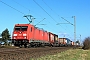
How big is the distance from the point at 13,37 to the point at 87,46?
50.7 feet

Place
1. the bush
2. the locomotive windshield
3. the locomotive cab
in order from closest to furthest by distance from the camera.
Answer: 1. the locomotive cab
2. the locomotive windshield
3. the bush

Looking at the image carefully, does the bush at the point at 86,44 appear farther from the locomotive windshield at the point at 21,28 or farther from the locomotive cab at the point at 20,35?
the locomotive windshield at the point at 21,28

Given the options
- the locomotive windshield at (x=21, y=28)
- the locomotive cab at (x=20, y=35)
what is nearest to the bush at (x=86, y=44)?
the locomotive cab at (x=20, y=35)

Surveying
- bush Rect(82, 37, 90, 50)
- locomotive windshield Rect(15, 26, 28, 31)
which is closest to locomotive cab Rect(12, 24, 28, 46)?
locomotive windshield Rect(15, 26, 28, 31)

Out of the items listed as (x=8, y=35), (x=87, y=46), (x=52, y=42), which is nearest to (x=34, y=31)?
(x=87, y=46)

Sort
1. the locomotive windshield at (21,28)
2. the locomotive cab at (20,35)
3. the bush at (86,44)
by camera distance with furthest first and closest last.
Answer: the bush at (86,44)
the locomotive windshield at (21,28)
the locomotive cab at (20,35)

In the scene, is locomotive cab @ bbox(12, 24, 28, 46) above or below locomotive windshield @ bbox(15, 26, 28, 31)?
below

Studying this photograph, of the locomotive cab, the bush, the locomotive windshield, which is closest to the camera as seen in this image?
the locomotive cab

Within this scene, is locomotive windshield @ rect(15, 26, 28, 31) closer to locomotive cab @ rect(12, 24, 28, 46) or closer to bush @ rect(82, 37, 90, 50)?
locomotive cab @ rect(12, 24, 28, 46)

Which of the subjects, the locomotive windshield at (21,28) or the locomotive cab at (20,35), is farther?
the locomotive windshield at (21,28)

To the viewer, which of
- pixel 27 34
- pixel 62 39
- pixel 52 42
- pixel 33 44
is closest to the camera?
pixel 27 34

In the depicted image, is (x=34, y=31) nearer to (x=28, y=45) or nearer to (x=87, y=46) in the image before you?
(x=28, y=45)

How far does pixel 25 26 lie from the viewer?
115 feet

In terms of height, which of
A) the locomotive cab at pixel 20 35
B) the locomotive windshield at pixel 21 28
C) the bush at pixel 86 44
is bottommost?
the bush at pixel 86 44
